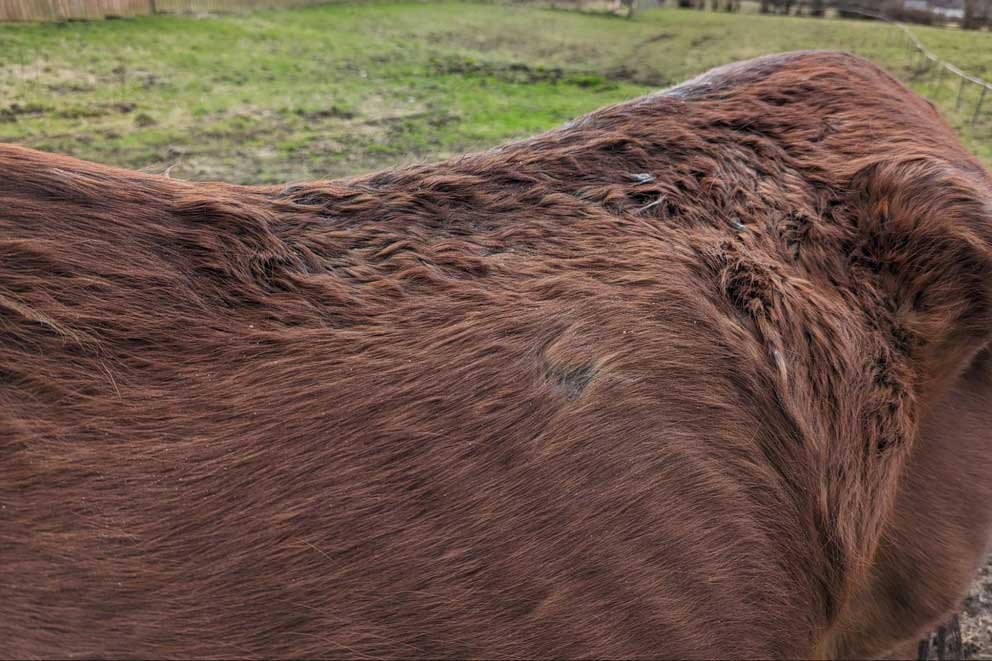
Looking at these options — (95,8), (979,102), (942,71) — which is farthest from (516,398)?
(95,8)

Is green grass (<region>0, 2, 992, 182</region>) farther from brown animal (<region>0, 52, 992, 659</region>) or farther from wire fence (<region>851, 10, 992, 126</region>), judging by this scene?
brown animal (<region>0, 52, 992, 659</region>)

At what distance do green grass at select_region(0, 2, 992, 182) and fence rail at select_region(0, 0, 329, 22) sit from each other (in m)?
0.09

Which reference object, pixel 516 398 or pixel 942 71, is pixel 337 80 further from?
pixel 516 398

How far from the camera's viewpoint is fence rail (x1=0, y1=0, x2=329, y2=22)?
14.4 feet

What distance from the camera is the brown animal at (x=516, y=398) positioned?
0.94m

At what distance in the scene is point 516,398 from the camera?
1.16m

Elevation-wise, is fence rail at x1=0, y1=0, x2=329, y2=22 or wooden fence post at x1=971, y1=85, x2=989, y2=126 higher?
fence rail at x1=0, y1=0, x2=329, y2=22

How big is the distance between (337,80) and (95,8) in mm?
2910

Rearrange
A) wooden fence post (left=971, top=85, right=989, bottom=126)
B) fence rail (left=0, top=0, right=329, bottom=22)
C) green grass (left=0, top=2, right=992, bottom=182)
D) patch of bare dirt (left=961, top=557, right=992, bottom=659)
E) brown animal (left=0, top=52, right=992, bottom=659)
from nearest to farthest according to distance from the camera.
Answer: brown animal (left=0, top=52, right=992, bottom=659) < patch of bare dirt (left=961, top=557, right=992, bottom=659) < wooden fence post (left=971, top=85, right=989, bottom=126) < fence rail (left=0, top=0, right=329, bottom=22) < green grass (left=0, top=2, right=992, bottom=182)

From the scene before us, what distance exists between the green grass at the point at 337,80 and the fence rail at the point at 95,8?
95 mm

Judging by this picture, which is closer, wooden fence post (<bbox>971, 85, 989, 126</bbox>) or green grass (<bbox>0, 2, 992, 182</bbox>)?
wooden fence post (<bbox>971, 85, 989, 126</bbox>)

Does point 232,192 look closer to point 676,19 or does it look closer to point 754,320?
point 754,320

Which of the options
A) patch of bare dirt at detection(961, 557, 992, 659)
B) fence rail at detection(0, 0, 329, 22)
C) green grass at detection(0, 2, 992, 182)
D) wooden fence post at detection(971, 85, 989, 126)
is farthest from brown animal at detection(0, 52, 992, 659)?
fence rail at detection(0, 0, 329, 22)

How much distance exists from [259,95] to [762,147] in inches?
258
